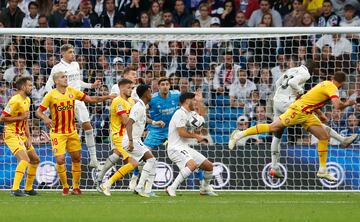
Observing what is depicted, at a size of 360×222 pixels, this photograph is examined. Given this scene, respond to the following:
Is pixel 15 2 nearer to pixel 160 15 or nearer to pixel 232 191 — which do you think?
pixel 160 15

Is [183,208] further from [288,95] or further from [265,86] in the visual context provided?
[265,86]

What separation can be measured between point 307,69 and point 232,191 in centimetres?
267

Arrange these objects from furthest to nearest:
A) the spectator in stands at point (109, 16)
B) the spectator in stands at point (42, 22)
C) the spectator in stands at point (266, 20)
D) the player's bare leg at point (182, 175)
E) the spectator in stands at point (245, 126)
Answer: the spectator in stands at point (109, 16) < the spectator in stands at point (42, 22) < the spectator in stands at point (266, 20) < the spectator in stands at point (245, 126) < the player's bare leg at point (182, 175)

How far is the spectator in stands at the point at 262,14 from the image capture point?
75.3 feet

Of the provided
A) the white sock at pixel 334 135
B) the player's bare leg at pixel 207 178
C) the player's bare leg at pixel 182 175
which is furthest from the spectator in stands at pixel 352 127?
the player's bare leg at pixel 182 175

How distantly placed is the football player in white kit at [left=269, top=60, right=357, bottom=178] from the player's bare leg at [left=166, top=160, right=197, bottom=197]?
6.78 ft

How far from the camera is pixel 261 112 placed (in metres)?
19.8

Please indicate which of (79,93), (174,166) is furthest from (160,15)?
(79,93)

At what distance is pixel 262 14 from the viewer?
23125mm

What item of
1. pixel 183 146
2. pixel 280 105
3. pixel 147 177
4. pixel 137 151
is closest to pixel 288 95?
pixel 280 105

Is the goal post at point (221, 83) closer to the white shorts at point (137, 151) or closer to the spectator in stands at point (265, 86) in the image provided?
the spectator in stands at point (265, 86)

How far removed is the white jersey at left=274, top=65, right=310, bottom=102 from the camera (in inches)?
→ 714

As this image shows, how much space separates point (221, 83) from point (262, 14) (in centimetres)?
376

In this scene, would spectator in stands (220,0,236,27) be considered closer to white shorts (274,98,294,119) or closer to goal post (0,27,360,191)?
goal post (0,27,360,191)
